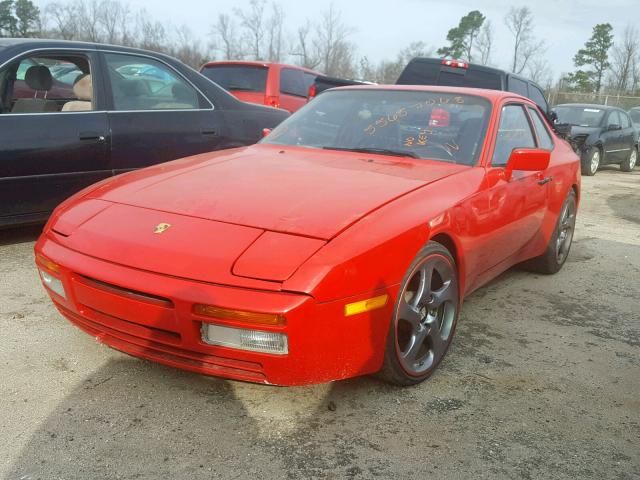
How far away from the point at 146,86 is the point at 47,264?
2.60m

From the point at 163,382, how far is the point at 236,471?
68cm

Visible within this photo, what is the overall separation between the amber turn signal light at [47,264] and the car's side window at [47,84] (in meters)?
1.98

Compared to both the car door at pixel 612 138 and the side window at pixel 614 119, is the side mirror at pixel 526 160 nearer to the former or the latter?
the car door at pixel 612 138

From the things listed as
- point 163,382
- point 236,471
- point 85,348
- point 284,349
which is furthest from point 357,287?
point 85,348

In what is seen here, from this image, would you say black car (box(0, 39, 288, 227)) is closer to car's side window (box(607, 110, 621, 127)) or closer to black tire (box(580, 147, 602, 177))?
black tire (box(580, 147, 602, 177))

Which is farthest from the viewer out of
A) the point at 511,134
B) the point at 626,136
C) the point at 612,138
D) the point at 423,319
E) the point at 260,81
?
the point at 626,136

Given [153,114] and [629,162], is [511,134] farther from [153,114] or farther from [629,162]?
[629,162]

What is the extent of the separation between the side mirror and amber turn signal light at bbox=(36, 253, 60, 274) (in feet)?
7.55

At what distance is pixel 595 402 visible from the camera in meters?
2.55

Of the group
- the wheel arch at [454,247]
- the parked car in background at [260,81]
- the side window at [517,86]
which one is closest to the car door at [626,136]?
the side window at [517,86]

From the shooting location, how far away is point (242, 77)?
368 inches

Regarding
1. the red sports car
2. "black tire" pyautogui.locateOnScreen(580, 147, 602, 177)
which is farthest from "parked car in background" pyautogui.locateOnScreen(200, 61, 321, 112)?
the red sports car

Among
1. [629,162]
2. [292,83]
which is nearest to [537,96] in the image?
[292,83]

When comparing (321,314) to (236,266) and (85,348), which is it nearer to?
(236,266)
